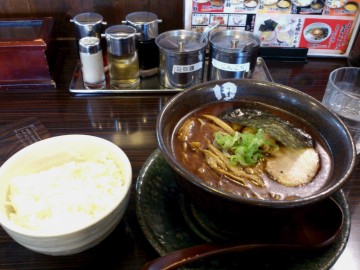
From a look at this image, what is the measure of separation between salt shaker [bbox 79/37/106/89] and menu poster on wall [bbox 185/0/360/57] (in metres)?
0.48

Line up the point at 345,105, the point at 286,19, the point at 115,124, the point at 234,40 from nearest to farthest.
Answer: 1. the point at 345,105
2. the point at 115,124
3. the point at 234,40
4. the point at 286,19

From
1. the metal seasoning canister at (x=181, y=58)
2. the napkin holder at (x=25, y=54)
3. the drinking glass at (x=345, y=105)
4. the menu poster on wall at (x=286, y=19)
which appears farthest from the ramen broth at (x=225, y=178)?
the napkin holder at (x=25, y=54)

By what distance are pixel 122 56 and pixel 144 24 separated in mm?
182

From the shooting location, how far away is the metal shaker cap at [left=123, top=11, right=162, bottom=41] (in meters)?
1.65

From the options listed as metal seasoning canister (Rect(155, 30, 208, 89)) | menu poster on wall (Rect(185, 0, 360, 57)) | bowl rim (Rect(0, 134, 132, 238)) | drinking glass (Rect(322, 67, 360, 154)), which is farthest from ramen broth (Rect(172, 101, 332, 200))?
menu poster on wall (Rect(185, 0, 360, 57))

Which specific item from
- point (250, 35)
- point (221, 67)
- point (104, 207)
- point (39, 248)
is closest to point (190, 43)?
point (221, 67)

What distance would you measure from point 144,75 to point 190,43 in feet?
0.94

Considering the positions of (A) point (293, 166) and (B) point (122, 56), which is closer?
(A) point (293, 166)

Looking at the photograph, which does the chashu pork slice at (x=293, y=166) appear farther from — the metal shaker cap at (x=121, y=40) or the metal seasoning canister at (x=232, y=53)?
the metal shaker cap at (x=121, y=40)

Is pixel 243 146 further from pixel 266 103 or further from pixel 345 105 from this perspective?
pixel 345 105

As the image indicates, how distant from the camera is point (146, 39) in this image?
169cm

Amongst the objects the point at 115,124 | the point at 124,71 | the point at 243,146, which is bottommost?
the point at 115,124

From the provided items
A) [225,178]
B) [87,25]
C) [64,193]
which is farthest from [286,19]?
[64,193]

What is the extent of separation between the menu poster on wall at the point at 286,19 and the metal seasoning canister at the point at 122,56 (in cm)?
36
